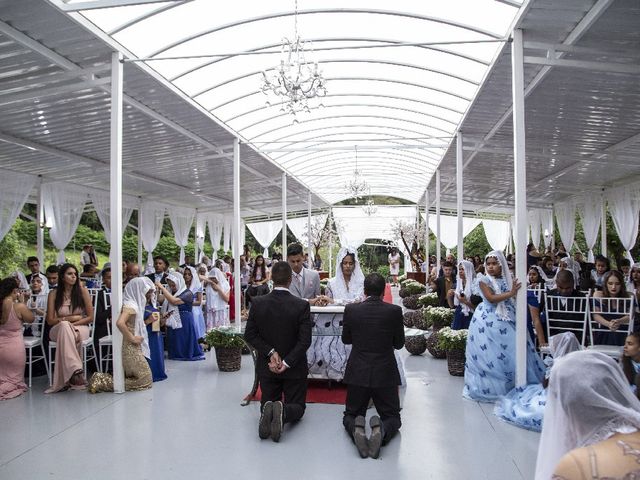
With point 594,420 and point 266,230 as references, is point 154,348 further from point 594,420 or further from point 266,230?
point 266,230

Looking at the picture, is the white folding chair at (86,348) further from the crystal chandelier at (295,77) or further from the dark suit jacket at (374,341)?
the dark suit jacket at (374,341)

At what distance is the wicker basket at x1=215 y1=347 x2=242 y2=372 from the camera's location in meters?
6.90

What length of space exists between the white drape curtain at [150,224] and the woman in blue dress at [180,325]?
443 inches

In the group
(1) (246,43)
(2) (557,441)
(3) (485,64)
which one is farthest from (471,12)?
(2) (557,441)

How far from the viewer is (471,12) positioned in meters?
6.31

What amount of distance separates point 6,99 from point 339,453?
632cm

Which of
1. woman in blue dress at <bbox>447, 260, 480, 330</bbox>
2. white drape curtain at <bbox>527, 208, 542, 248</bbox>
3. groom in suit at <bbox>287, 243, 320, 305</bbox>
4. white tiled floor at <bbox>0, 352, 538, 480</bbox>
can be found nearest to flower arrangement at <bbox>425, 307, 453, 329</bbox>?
woman in blue dress at <bbox>447, 260, 480, 330</bbox>

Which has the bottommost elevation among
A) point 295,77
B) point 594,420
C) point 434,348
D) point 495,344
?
point 434,348

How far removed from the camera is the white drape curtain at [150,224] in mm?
18875

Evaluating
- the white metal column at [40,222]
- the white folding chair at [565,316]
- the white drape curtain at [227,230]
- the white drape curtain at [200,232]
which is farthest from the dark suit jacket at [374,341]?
the white drape curtain at [227,230]

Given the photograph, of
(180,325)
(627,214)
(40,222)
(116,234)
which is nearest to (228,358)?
(180,325)

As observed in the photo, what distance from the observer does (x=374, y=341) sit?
4.14 m

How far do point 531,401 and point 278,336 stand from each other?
2.34 meters

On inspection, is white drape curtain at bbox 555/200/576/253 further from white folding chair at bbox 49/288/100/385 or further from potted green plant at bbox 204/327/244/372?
white folding chair at bbox 49/288/100/385
